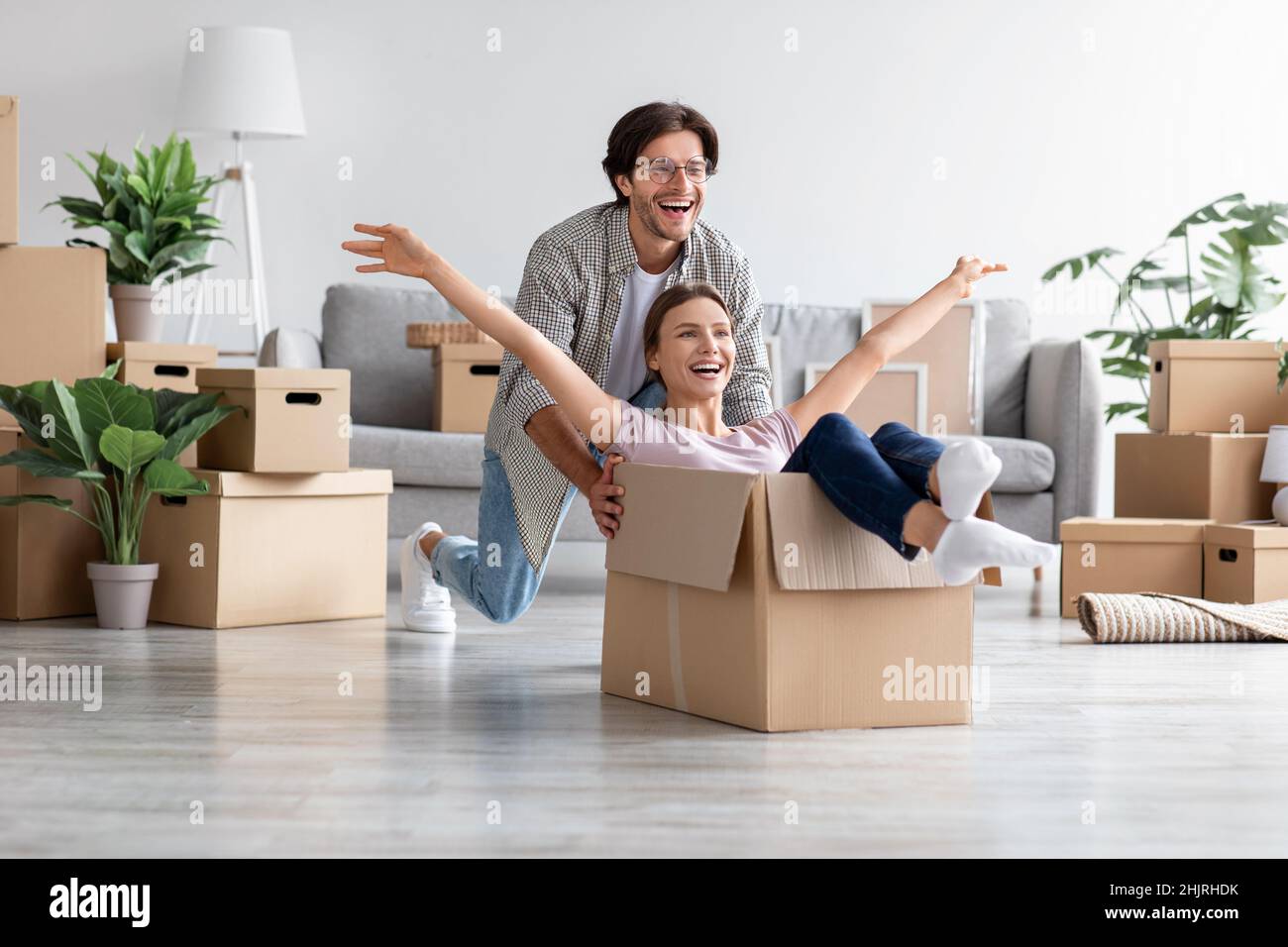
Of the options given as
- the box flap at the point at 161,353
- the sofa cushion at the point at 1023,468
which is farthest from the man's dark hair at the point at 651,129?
the sofa cushion at the point at 1023,468

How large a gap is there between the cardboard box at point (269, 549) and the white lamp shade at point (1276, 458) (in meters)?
2.07

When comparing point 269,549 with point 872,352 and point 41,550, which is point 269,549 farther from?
point 872,352

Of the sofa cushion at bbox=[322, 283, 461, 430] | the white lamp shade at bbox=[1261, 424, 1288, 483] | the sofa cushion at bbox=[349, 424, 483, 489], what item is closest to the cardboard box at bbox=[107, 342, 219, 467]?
the sofa cushion at bbox=[349, 424, 483, 489]

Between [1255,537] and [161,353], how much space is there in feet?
8.25

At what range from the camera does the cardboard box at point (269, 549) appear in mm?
2943

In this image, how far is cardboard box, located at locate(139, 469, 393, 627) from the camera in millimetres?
2943

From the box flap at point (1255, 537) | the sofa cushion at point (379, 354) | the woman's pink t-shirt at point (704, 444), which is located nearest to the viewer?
the woman's pink t-shirt at point (704, 444)

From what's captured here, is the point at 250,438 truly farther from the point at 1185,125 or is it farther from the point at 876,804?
the point at 1185,125

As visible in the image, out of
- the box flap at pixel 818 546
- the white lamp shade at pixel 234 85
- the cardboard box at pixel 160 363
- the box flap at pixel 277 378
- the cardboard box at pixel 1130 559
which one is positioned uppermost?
the white lamp shade at pixel 234 85

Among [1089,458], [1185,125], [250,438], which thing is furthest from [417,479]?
[1185,125]

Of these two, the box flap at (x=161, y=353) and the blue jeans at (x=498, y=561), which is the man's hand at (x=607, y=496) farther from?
the box flap at (x=161, y=353)

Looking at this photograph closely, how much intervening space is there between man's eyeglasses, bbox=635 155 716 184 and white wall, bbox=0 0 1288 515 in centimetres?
265

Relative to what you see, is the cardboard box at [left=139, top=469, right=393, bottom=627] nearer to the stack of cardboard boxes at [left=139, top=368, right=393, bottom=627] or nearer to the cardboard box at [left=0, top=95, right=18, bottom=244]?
the stack of cardboard boxes at [left=139, top=368, right=393, bottom=627]

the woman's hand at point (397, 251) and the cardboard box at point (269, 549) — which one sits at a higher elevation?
the woman's hand at point (397, 251)
